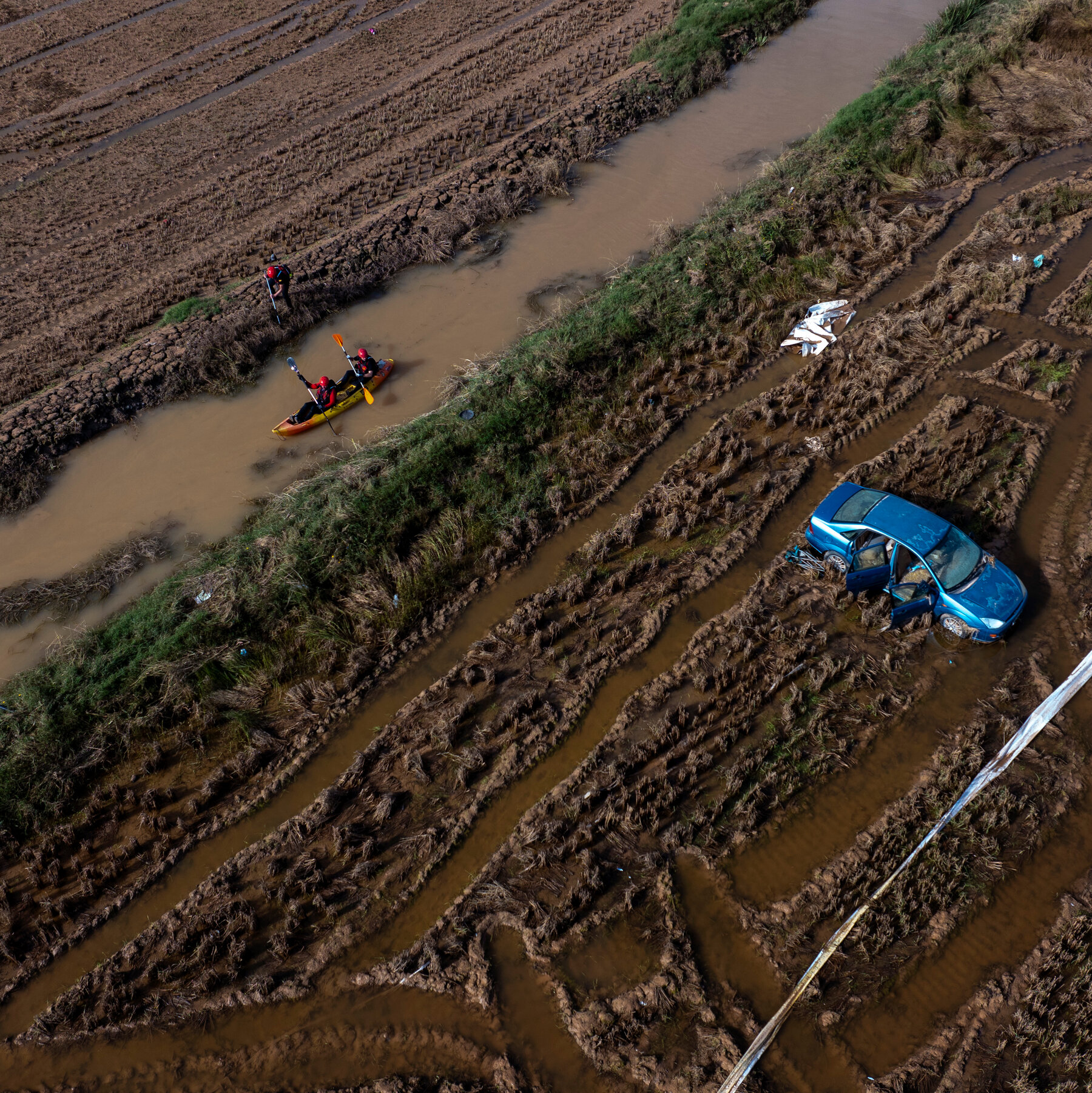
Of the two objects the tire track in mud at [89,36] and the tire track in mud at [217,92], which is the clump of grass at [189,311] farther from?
the tire track in mud at [89,36]

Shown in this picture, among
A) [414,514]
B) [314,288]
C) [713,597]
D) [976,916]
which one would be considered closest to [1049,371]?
[713,597]

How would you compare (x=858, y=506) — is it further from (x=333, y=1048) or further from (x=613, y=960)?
(x=333, y=1048)

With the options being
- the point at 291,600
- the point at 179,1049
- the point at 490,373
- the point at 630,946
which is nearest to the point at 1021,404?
the point at 490,373

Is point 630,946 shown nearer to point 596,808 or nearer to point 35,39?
point 596,808

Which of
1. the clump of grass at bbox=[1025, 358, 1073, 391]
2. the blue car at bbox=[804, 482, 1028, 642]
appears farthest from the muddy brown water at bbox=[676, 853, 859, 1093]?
the clump of grass at bbox=[1025, 358, 1073, 391]

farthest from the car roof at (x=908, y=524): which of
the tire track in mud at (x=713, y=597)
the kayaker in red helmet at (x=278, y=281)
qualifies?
the kayaker in red helmet at (x=278, y=281)

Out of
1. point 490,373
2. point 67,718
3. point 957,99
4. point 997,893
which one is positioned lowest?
point 997,893

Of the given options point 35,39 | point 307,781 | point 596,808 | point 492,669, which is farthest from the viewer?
point 35,39
